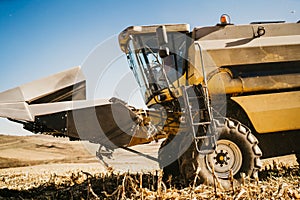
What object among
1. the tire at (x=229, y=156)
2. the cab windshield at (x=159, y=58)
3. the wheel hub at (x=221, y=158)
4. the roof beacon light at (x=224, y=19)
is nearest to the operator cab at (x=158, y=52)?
the cab windshield at (x=159, y=58)

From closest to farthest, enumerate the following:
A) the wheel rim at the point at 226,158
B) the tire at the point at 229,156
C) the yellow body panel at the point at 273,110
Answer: the tire at the point at 229,156
the wheel rim at the point at 226,158
the yellow body panel at the point at 273,110

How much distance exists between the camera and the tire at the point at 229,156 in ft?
14.3

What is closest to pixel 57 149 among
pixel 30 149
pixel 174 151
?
pixel 30 149


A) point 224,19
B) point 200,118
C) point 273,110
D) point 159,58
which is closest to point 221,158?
point 200,118

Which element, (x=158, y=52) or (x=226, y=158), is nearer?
(x=226, y=158)

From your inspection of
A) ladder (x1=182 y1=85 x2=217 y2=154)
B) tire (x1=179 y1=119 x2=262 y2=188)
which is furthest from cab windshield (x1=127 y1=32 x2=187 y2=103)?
tire (x1=179 y1=119 x2=262 y2=188)

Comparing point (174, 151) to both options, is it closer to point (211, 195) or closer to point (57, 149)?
point (211, 195)

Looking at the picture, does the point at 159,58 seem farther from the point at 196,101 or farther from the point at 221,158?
the point at 221,158

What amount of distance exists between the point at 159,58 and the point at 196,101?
96 centimetres

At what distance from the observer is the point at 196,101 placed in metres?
4.74

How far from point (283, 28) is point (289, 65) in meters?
0.72

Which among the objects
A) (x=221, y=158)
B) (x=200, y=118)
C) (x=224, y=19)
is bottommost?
(x=221, y=158)

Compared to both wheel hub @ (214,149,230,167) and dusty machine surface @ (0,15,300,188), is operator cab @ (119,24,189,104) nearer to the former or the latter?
dusty machine surface @ (0,15,300,188)

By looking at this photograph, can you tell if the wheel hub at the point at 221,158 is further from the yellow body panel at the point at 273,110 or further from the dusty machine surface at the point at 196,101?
the yellow body panel at the point at 273,110
